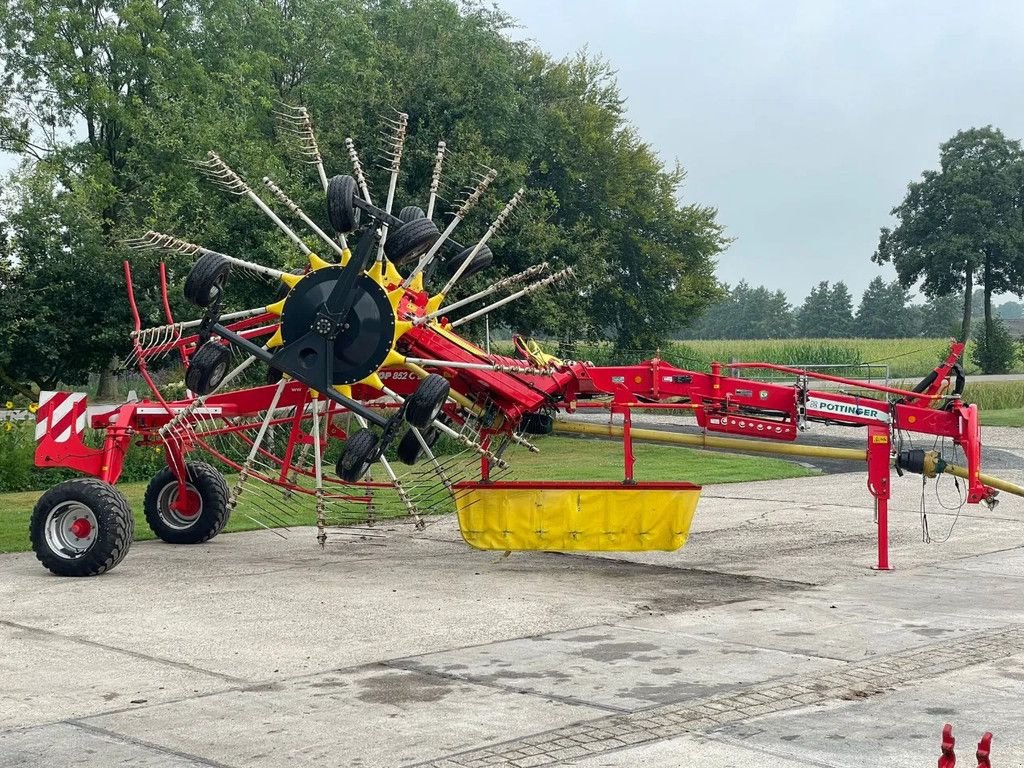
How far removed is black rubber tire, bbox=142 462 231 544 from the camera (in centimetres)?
1515

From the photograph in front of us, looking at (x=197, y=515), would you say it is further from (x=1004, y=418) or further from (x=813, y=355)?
(x=813, y=355)

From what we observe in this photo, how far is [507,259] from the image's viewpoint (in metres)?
29.8

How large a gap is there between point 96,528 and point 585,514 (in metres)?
4.25

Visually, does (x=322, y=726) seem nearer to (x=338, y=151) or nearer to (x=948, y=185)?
(x=338, y=151)

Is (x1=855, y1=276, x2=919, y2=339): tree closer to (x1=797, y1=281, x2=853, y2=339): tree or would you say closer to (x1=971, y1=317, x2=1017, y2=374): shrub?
(x1=797, y1=281, x2=853, y2=339): tree

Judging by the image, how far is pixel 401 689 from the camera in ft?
27.3

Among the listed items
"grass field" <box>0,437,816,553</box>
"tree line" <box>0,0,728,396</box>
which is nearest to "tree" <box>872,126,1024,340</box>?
"tree line" <box>0,0,728,396</box>

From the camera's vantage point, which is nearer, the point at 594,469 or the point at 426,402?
the point at 426,402

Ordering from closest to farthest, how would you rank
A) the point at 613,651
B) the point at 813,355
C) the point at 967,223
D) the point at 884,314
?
the point at 613,651
the point at 813,355
the point at 967,223
the point at 884,314

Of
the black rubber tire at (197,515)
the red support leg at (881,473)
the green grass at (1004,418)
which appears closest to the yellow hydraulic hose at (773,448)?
the red support leg at (881,473)

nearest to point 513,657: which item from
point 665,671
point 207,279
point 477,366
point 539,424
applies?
point 665,671

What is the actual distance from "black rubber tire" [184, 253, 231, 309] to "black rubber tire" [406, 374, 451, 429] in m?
2.04

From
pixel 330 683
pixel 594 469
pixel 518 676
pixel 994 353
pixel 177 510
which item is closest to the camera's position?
pixel 330 683

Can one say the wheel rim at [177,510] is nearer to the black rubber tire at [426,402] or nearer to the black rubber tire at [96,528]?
the black rubber tire at [96,528]
